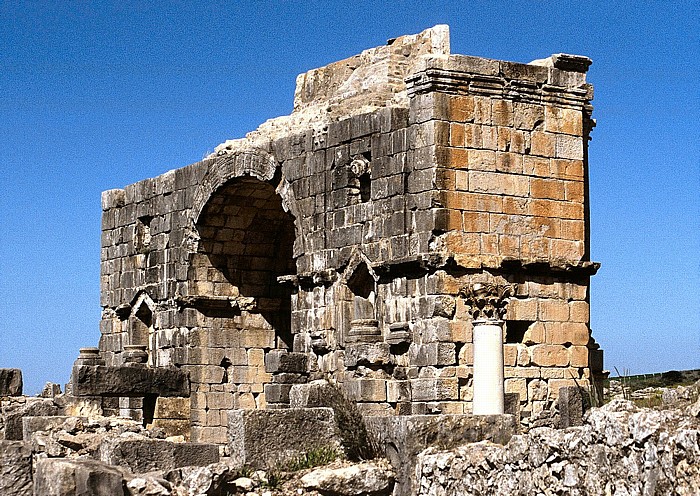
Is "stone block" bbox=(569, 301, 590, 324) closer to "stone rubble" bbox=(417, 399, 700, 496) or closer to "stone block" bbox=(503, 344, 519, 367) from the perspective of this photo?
"stone block" bbox=(503, 344, 519, 367)

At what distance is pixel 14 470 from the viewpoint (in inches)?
347

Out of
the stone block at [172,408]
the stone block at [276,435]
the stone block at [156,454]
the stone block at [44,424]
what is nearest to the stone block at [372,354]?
the stone block at [44,424]

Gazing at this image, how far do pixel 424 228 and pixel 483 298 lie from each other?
115 centimetres

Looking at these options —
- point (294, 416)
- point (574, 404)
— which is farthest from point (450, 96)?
point (294, 416)

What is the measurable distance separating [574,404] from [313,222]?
831cm

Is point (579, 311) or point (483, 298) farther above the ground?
point (483, 298)

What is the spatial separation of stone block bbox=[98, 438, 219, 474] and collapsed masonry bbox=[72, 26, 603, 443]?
17.0 feet

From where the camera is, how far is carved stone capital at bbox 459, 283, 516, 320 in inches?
671

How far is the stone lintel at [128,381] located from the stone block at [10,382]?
2592 mm

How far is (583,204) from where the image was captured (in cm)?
1844

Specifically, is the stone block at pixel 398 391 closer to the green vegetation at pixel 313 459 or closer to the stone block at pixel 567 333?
the stone block at pixel 567 333

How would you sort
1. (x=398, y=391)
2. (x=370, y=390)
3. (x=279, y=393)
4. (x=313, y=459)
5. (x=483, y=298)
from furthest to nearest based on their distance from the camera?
1. (x=279, y=393)
2. (x=370, y=390)
3. (x=398, y=391)
4. (x=483, y=298)
5. (x=313, y=459)

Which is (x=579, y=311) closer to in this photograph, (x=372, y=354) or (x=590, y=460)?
(x=372, y=354)

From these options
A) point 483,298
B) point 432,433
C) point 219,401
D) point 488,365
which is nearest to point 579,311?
point 483,298
